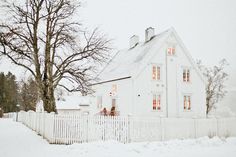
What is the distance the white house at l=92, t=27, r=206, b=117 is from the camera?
22844 mm

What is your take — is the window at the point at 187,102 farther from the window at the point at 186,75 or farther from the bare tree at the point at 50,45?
the bare tree at the point at 50,45

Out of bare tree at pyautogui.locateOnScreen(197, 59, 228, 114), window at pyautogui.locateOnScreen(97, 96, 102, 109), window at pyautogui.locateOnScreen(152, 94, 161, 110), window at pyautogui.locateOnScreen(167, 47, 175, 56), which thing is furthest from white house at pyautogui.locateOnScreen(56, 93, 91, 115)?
window at pyautogui.locateOnScreen(167, 47, 175, 56)

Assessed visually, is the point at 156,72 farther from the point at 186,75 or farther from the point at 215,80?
the point at 215,80

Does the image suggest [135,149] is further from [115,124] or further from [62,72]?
[62,72]

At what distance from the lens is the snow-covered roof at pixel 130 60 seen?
23.4 metres

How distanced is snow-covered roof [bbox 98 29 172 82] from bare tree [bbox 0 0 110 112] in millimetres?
5781

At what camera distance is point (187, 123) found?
16.1 m

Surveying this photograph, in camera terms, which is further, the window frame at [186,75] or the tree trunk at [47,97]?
the window frame at [186,75]

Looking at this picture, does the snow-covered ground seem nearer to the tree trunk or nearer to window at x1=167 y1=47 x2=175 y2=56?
the tree trunk

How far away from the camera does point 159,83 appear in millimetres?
23734

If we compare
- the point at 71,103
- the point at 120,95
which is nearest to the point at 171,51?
the point at 120,95

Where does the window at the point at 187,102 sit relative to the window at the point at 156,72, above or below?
below

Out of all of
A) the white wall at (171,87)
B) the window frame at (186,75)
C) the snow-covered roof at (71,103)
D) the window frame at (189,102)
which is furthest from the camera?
the snow-covered roof at (71,103)

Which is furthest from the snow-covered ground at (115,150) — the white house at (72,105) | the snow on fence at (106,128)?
the white house at (72,105)
